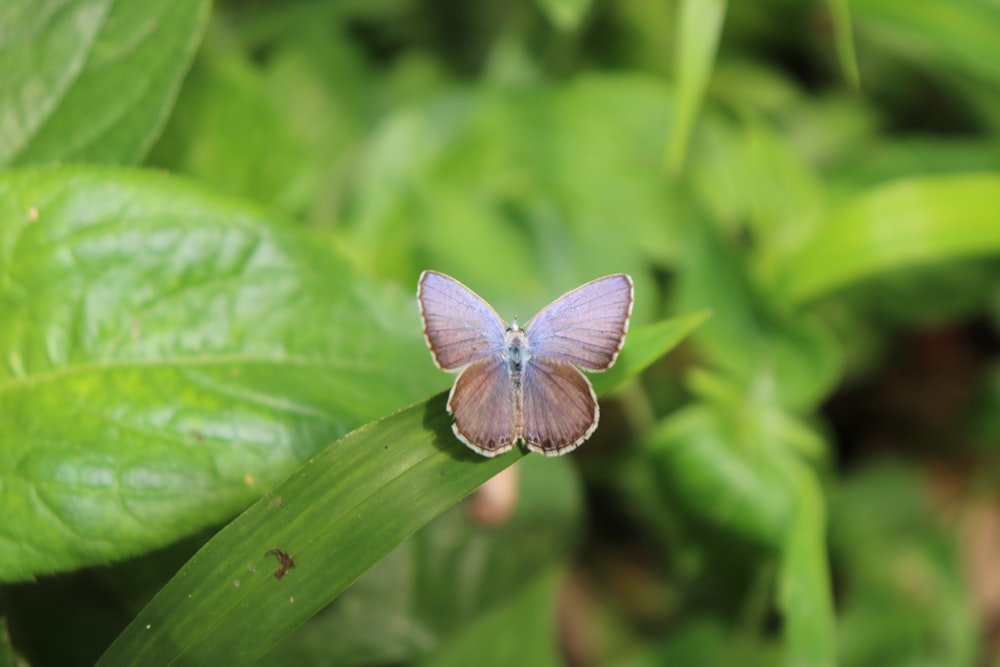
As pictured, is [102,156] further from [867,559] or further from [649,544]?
[867,559]

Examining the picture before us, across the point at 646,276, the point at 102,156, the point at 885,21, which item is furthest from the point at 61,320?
the point at 885,21

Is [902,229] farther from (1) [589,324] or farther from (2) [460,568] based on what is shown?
(2) [460,568]

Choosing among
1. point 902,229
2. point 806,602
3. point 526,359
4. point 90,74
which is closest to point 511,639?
point 806,602

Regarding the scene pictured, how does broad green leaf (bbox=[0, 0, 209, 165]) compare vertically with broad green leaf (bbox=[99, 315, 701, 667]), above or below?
above

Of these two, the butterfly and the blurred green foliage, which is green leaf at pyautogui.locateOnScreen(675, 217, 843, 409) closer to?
the blurred green foliage

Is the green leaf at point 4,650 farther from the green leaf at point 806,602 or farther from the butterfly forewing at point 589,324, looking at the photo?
the green leaf at point 806,602

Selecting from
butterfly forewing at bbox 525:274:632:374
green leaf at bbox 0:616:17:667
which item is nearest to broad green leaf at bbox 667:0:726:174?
butterfly forewing at bbox 525:274:632:374

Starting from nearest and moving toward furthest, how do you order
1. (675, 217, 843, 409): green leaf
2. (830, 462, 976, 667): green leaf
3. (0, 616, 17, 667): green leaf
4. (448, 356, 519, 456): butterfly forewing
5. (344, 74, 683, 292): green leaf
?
(448, 356, 519, 456): butterfly forewing < (0, 616, 17, 667): green leaf < (675, 217, 843, 409): green leaf < (344, 74, 683, 292): green leaf < (830, 462, 976, 667): green leaf

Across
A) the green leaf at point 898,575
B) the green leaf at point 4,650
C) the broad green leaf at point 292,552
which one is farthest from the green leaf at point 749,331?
the green leaf at point 4,650
